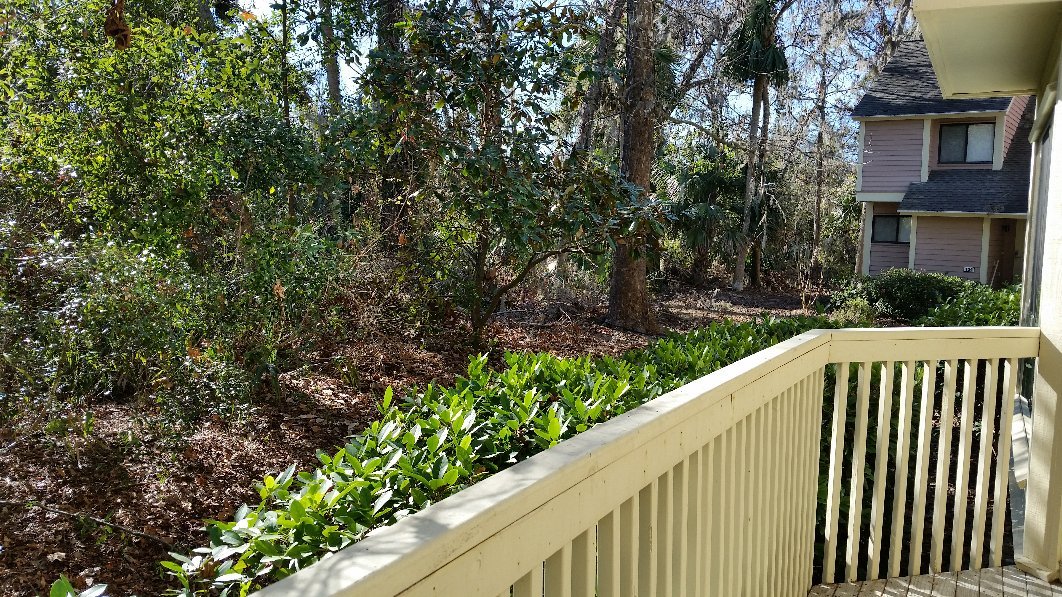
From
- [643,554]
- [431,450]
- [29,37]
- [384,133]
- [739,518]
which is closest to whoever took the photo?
[643,554]

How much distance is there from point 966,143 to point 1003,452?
59.1 ft

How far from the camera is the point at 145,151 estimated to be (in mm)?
6625

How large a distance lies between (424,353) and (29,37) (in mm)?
4558

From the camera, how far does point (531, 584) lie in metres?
1.19

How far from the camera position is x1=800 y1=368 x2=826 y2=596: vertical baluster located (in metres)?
2.91

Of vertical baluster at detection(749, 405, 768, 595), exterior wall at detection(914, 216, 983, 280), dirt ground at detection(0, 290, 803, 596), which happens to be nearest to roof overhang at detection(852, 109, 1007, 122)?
exterior wall at detection(914, 216, 983, 280)

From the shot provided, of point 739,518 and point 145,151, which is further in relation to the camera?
point 145,151

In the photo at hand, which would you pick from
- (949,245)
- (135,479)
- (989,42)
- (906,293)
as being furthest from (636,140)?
(949,245)

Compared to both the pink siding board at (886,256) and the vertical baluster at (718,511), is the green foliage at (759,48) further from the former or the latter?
the vertical baluster at (718,511)

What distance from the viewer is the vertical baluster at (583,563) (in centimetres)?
134

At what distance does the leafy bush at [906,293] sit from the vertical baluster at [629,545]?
14567 millimetres

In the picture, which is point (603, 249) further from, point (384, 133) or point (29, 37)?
point (29, 37)

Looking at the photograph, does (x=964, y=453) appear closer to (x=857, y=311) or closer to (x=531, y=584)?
(x=531, y=584)

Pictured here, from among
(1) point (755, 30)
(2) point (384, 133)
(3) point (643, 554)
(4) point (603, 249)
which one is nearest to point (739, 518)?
(3) point (643, 554)
